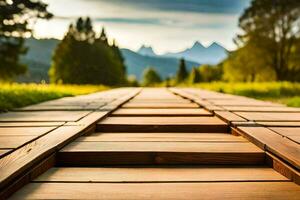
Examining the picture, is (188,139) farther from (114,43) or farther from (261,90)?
(114,43)

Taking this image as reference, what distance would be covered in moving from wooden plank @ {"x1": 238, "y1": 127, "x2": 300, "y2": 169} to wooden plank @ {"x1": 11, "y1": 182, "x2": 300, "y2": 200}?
17cm

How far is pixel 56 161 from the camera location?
7.35 ft

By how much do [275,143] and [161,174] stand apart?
0.75m

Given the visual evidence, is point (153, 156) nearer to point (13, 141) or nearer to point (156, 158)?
point (156, 158)

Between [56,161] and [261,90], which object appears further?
[261,90]

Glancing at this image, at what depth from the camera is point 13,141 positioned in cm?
242

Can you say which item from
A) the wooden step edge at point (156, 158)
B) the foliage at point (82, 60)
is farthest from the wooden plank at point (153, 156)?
the foliage at point (82, 60)

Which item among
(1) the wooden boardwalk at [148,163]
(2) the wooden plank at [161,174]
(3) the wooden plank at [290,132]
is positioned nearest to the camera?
(1) the wooden boardwalk at [148,163]

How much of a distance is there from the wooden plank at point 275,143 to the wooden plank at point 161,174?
0.35ft

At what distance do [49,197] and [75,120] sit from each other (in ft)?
6.33

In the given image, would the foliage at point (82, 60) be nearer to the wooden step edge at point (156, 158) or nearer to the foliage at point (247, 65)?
the foliage at point (247, 65)

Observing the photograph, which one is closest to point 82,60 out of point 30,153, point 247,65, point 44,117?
point 247,65

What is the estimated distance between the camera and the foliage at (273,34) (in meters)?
27.4

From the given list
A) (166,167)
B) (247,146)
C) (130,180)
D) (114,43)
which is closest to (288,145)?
(247,146)
